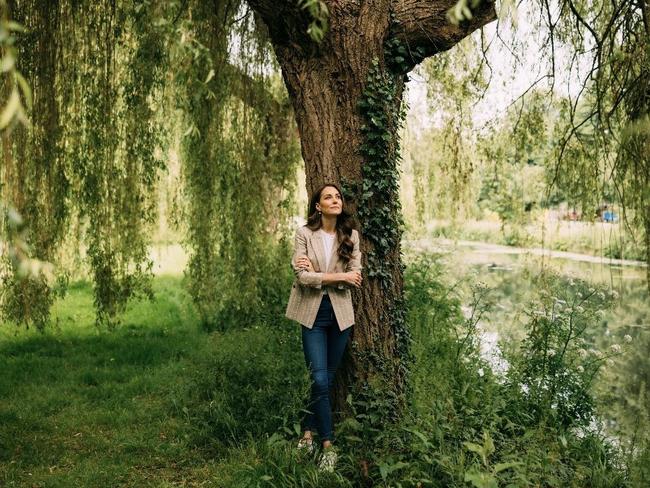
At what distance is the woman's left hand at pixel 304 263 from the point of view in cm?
370

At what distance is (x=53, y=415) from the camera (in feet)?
16.7

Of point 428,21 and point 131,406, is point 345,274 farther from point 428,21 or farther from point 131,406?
point 131,406

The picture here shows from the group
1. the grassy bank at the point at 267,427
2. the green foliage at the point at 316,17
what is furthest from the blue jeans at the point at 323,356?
the green foliage at the point at 316,17

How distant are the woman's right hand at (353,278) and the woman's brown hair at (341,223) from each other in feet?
0.37

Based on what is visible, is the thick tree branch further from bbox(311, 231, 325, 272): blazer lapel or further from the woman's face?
bbox(311, 231, 325, 272): blazer lapel

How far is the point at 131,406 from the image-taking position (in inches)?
208

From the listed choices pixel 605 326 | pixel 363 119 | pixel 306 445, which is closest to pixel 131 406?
pixel 306 445

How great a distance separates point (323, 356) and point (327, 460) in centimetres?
58

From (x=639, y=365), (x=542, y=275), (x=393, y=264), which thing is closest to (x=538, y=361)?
(x=542, y=275)

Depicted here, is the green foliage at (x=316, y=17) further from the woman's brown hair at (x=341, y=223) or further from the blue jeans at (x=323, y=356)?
the blue jeans at (x=323, y=356)

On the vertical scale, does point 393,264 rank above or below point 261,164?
below

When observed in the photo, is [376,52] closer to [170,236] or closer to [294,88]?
[294,88]

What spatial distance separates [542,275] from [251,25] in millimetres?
3576

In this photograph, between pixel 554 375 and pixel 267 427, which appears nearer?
pixel 267 427
